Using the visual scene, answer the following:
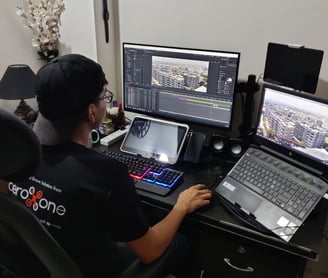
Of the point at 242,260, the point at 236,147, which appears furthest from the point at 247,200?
the point at 236,147

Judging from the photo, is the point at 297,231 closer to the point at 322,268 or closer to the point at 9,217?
the point at 322,268

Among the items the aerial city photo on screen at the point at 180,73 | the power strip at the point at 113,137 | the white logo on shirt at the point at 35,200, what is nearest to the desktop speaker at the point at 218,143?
the aerial city photo on screen at the point at 180,73

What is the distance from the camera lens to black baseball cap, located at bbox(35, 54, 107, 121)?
95 centimetres

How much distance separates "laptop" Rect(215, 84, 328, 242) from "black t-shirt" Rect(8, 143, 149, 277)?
426 millimetres

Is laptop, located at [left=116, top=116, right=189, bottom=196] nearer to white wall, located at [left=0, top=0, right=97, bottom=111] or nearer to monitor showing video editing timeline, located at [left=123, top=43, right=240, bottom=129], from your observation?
monitor showing video editing timeline, located at [left=123, top=43, right=240, bottom=129]

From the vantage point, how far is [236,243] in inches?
48.8

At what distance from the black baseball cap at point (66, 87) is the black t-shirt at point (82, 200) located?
11cm

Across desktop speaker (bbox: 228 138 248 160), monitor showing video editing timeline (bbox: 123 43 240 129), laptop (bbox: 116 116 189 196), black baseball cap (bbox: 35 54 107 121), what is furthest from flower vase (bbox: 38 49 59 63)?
desktop speaker (bbox: 228 138 248 160)

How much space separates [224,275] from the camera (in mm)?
1317

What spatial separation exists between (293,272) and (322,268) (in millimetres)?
614

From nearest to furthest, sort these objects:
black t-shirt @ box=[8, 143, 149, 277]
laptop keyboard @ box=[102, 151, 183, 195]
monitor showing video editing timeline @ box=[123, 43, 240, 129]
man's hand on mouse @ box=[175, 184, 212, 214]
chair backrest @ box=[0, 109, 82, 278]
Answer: chair backrest @ box=[0, 109, 82, 278]
black t-shirt @ box=[8, 143, 149, 277]
man's hand on mouse @ box=[175, 184, 212, 214]
laptop keyboard @ box=[102, 151, 183, 195]
monitor showing video editing timeline @ box=[123, 43, 240, 129]

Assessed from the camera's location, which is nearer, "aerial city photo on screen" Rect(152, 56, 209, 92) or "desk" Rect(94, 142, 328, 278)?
"desk" Rect(94, 142, 328, 278)

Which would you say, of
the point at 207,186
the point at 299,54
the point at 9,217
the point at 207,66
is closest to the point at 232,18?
the point at 207,66

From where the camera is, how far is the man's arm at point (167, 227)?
102cm
